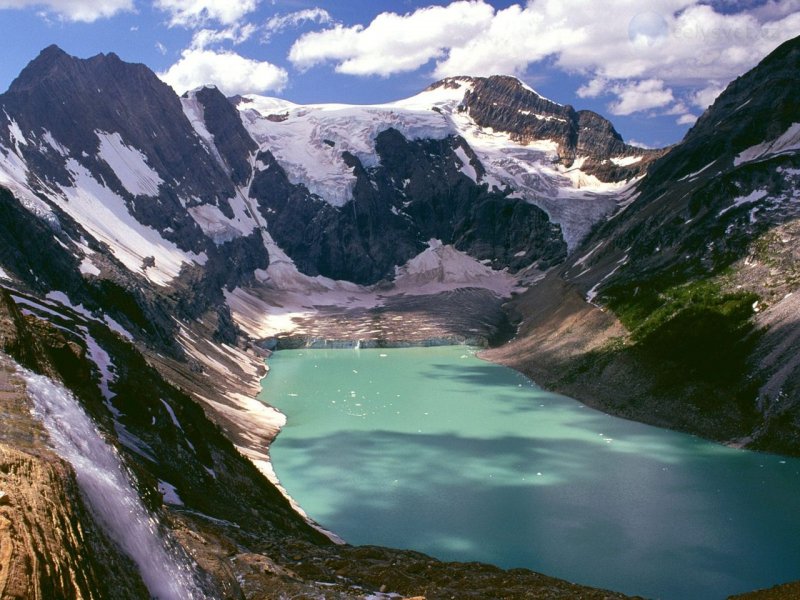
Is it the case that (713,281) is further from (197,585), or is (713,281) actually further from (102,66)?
(102,66)

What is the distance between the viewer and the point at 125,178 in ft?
418

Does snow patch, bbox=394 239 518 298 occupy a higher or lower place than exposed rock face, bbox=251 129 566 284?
lower

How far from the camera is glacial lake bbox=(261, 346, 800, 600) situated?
32097mm

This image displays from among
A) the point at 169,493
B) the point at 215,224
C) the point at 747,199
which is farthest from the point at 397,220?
the point at 169,493

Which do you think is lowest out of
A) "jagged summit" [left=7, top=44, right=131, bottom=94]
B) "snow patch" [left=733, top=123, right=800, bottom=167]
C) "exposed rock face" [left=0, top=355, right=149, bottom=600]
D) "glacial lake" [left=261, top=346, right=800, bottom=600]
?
"exposed rock face" [left=0, top=355, right=149, bottom=600]

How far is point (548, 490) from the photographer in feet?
138

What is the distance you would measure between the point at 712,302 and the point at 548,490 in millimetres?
33695

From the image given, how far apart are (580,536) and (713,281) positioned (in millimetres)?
43405

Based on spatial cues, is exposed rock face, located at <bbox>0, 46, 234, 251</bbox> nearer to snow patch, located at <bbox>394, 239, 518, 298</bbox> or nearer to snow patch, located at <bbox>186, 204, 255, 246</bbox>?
snow patch, located at <bbox>186, 204, 255, 246</bbox>

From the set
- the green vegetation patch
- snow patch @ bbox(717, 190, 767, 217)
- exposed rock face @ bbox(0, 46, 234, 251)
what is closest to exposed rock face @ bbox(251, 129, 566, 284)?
exposed rock face @ bbox(0, 46, 234, 251)

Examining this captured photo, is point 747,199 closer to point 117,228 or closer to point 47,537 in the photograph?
point 47,537

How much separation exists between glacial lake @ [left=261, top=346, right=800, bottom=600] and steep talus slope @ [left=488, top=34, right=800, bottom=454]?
3.96 meters

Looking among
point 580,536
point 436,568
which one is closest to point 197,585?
point 436,568

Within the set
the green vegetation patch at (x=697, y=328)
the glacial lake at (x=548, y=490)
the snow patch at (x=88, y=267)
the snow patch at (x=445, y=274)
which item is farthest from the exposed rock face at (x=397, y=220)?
the snow patch at (x=88, y=267)
